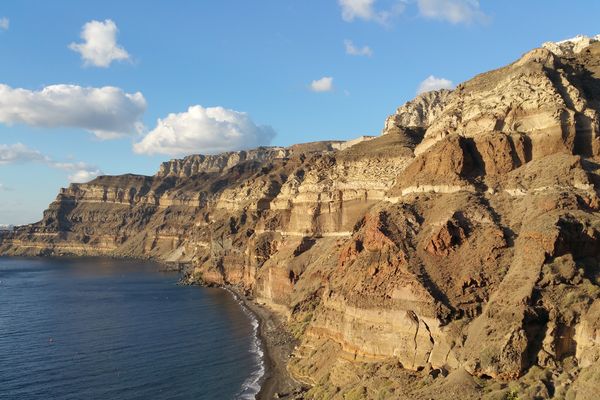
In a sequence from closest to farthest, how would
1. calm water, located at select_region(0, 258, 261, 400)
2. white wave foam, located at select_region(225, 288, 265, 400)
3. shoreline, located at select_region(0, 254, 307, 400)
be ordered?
1. shoreline, located at select_region(0, 254, 307, 400)
2. white wave foam, located at select_region(225, 288, 265, 400)
3. calm water, located at select_region(0, 258, 261, 400)

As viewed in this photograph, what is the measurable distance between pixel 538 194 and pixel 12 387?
61.0 meters

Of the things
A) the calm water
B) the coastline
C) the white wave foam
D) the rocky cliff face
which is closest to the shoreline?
the coastline

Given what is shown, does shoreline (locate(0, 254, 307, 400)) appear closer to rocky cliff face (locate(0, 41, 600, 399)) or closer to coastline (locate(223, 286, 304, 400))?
coastline (locate(223, 286, 304, 400))

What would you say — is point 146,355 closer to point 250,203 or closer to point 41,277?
point 250,203

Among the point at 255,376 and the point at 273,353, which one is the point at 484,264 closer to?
the point at 255,376

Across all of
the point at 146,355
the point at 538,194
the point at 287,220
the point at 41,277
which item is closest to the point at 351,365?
the point at 538,194

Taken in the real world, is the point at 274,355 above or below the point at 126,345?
below

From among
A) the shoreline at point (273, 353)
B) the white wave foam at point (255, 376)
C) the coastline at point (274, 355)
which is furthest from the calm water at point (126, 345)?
the coastline at point (274, 355)

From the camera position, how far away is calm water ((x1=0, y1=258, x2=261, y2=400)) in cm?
6144

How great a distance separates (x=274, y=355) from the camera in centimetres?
7250

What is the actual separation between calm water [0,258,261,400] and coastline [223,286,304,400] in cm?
175

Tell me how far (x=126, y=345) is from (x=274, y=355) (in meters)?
23.3

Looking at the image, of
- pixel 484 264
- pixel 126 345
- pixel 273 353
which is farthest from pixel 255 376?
pixel 484 264

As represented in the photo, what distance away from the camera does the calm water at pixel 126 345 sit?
6144cm
